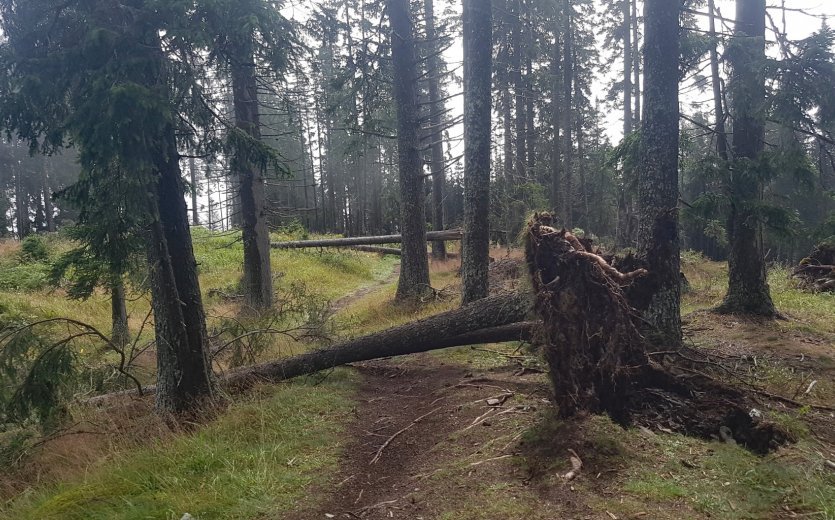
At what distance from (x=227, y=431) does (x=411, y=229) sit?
24.3ft

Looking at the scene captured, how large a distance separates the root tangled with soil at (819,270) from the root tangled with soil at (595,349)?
907cm

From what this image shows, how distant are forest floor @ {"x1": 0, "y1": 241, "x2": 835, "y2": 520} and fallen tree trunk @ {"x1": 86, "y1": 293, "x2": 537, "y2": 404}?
36 centimetres

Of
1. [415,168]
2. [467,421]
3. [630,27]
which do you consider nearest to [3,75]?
[467,421]

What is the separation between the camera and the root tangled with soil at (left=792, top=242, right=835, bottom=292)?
1113 cm

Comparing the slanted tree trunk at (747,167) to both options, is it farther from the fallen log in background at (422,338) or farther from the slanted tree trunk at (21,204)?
the slanted tree trunk at (21,204)

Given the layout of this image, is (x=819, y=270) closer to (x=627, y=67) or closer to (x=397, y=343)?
(x=397, y=343)

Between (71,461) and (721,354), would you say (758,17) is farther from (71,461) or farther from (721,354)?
(71,461)

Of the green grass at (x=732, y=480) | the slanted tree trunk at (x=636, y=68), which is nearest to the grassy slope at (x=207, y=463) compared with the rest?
the green grass at (x=732, y=480)

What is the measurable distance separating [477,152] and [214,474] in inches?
268

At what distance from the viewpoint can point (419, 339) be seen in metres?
6.88

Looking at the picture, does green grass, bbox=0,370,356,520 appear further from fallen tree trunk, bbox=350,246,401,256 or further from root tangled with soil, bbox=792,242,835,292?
fallen tree trunk, bbox=350,246,401,256

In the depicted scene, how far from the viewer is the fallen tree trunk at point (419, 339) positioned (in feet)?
21.8

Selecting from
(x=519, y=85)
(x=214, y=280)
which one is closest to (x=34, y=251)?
(x=214, y=280)

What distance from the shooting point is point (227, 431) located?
190 inches
